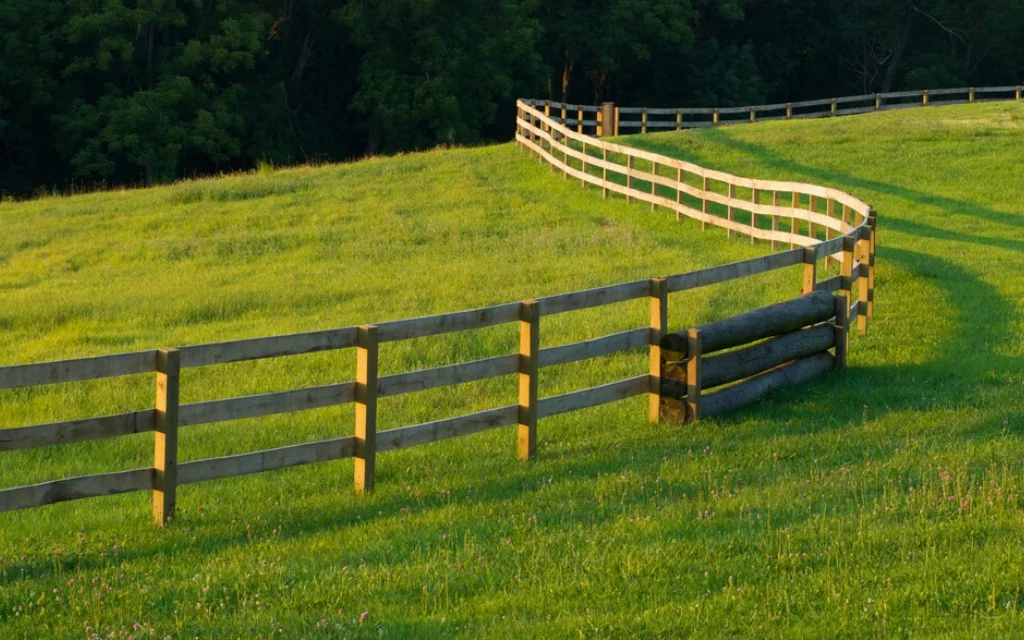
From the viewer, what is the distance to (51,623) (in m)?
6.29

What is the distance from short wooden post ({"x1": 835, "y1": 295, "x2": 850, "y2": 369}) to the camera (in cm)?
1284

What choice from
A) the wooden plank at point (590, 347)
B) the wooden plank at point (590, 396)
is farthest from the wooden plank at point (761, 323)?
the wooden plank at point (590, 396)

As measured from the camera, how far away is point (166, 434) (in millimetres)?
8023

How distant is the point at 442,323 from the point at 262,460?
165 cm

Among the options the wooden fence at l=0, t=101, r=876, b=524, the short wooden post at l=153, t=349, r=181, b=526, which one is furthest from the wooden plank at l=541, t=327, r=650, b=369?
the short wooden post at l=153, t=349, r=181, b=526

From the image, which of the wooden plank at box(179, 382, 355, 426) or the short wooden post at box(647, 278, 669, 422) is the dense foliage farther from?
the wooden plank at box(179, 382, 355, 426)

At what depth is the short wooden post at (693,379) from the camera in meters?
10.8

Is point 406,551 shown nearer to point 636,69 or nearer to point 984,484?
point 984,484

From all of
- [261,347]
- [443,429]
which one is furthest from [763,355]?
[261,347]

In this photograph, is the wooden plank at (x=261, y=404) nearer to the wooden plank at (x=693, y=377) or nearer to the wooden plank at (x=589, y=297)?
the wooden plank at (x=589, y=297)

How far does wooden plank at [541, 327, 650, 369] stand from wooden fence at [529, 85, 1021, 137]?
29.9m

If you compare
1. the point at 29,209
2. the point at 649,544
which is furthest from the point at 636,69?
the point at 649,544

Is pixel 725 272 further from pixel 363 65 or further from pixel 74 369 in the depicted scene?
pixel 363 65

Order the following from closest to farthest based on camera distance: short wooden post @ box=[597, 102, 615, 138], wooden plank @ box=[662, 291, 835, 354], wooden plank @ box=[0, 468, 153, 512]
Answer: wooden plank @ box=[0, 468, 153, 512]
wooden plank @ box=[662, 291, 835, 354]
short wooden post @ box=[597, 102, 615, 138]
